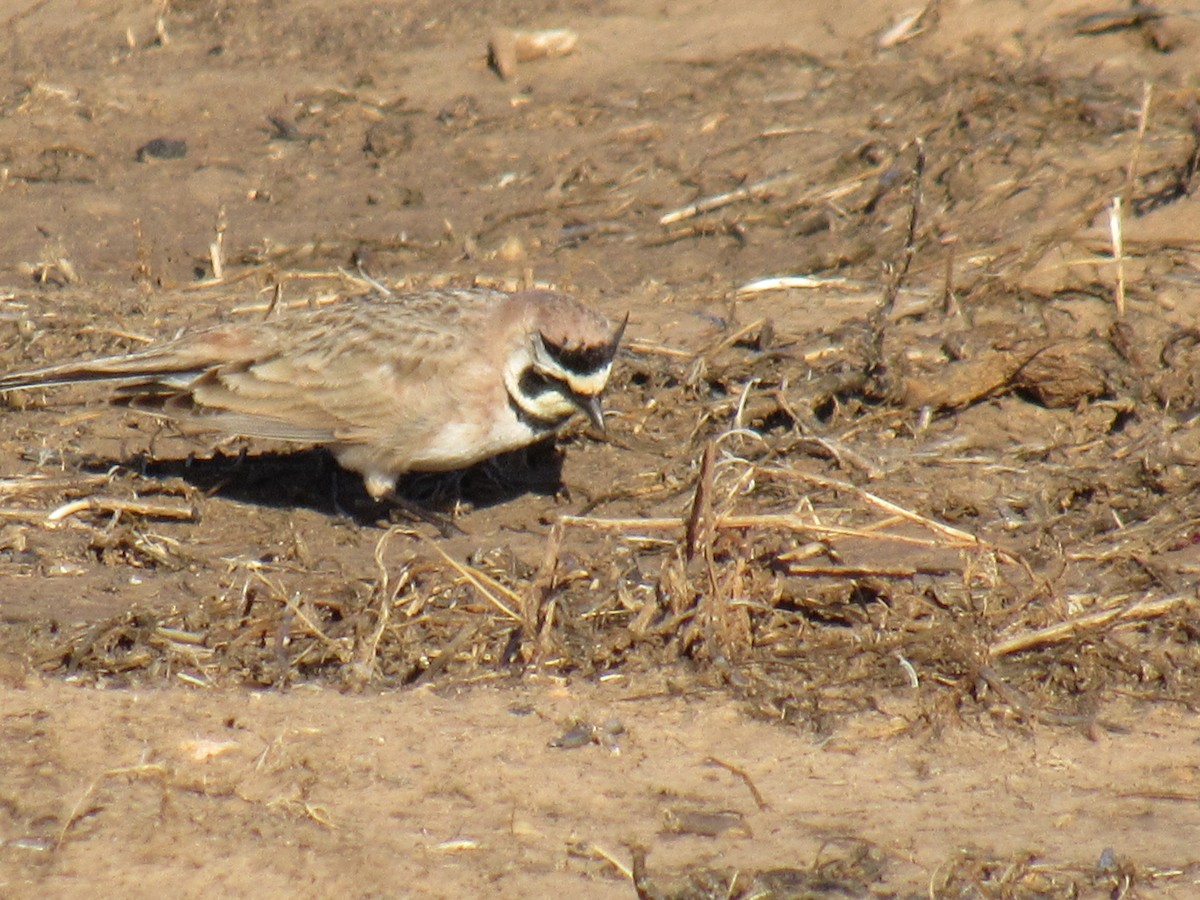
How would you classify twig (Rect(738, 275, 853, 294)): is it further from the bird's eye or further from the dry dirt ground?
the bird's eye

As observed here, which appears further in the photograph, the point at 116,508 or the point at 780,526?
the point at 116,508

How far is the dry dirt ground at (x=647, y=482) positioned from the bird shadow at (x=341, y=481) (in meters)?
0.03

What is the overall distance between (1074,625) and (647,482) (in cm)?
207

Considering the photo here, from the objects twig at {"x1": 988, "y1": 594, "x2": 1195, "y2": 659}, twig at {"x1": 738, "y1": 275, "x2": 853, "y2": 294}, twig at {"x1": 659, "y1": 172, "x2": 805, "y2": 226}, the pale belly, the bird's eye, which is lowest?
twig at {"x1": 659, "y1": 172, "x2": 805, "y2": 226}

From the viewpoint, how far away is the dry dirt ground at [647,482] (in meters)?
4.12

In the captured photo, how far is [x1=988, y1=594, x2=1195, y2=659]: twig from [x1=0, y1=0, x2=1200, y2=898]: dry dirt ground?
18 mm

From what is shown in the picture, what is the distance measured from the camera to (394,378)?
6.25 m

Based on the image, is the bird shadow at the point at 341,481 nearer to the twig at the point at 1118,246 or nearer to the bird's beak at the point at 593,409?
the bird's beak at the point at 593,409

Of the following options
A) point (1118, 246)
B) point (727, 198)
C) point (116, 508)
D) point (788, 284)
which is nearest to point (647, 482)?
point (788, 284)

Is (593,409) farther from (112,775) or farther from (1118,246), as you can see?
(1118,246)

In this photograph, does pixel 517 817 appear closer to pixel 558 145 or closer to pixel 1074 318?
pixel 1074 318

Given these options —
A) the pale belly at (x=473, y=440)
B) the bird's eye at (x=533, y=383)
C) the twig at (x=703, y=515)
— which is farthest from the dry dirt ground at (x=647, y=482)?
the bird's eye at (x=533, y=383)

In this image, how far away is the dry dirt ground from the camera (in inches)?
162

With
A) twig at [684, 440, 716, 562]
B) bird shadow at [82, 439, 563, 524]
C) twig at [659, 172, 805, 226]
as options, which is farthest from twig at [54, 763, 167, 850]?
twig at [659, 172, 805, 226]
